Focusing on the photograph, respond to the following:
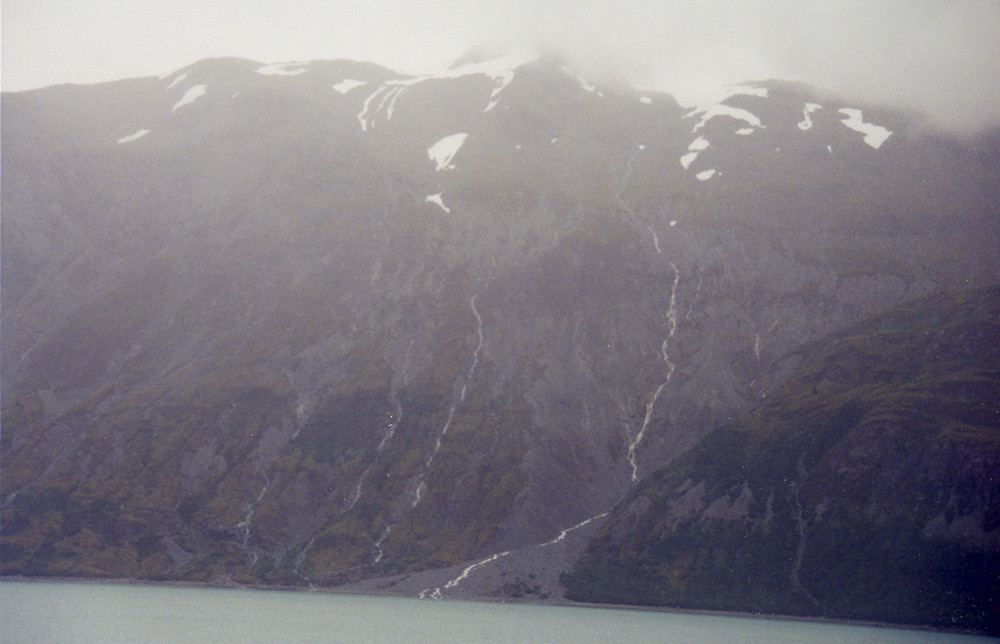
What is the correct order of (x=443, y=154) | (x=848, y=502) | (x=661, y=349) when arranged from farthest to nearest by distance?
(x=443, y=154), (x=661, y=349), (x=848, y=502)

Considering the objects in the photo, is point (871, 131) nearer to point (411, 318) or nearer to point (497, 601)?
point (411, 318)

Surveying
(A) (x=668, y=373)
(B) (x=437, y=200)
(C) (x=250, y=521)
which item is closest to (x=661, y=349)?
(A) (x=668, y=373)

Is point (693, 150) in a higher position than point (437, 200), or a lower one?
lower

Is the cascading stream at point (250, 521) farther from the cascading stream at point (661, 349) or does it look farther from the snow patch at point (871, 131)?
the snow patch at point (871, 131)

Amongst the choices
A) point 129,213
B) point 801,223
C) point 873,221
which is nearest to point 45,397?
point 129,213

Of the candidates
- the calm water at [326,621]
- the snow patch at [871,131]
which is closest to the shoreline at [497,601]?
the calm water at [326,621]

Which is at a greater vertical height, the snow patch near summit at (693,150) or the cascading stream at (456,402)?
the snow patch near summit at (693,150)

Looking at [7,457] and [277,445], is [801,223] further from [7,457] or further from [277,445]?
[7,457]
